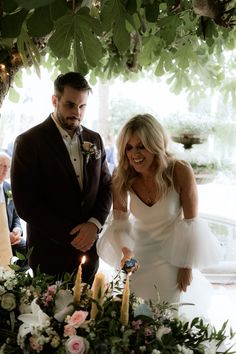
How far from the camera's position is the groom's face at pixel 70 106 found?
65.2 inches

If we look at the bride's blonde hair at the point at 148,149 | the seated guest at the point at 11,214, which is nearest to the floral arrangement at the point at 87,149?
the bride's blonde hair at the point at 148,149

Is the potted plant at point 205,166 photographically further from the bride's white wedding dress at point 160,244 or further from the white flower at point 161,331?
the white flower at point 161,331

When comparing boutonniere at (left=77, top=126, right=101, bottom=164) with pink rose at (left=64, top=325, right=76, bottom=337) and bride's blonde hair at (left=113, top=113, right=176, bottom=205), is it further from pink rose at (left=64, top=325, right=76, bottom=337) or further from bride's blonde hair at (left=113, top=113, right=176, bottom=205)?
pink rose at (left=64, top=325, right=76, bottom=337)

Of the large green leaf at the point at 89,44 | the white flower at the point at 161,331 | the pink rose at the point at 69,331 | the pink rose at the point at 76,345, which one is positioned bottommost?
the white flower at the point at 161,331

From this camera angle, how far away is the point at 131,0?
2.24 ft

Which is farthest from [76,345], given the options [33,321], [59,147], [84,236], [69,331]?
[59,147]

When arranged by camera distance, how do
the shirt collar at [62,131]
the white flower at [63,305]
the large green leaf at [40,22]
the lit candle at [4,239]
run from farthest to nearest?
the lit candle at [4,239], the shirt collar at [62,131], the white flower at [63,305], the large green leaf at [40,22]

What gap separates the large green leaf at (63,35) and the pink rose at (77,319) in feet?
1.98

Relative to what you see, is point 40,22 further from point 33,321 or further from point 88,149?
point 88,149

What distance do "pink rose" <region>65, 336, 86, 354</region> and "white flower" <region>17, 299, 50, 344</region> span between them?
0.09 m

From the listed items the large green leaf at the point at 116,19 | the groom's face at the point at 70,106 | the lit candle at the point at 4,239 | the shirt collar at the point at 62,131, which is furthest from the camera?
the lit candle at the point at 4,239

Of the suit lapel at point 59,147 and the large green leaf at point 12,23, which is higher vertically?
the large green leaf at point 12,23

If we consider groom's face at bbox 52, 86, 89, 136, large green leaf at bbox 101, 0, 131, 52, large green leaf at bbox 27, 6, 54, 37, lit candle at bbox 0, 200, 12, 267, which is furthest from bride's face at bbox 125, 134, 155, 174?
large green leaf at bbox 27, 6, 54, 37

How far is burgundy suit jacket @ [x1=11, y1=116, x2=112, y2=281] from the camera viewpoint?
169 cm
